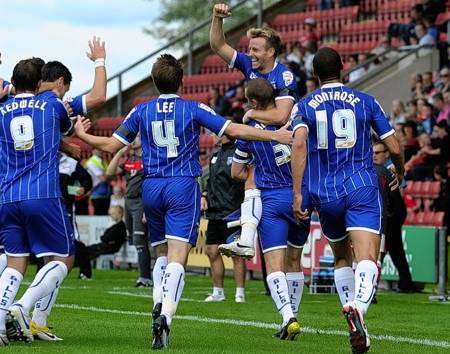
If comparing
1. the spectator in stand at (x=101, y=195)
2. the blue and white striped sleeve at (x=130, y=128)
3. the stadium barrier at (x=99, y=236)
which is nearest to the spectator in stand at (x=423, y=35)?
the spectator in stand at (x=101, y=195)

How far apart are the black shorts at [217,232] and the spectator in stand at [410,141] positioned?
6417 mm

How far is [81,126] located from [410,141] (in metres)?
12.4

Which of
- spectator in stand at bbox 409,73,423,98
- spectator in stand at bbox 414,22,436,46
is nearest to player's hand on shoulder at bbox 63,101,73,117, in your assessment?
spectator in stand at bbox 409,73,423,98

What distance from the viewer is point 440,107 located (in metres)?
22.8

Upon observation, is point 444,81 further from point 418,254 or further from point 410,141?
point 418,254

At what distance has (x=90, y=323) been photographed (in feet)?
40.1

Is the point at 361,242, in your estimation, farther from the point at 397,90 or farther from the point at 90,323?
the point at 397,90

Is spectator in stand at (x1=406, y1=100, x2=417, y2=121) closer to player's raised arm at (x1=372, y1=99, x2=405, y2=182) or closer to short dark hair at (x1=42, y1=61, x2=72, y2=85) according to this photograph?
player's raised arm at (x1=372, y1=99, x2=405, y2=182)

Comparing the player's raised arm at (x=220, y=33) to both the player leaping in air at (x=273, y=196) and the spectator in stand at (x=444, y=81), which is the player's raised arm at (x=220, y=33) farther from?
the spectator in stand at (x=444, y=81)

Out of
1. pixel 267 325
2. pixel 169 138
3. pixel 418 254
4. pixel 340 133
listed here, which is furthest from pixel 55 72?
pixel 418 254

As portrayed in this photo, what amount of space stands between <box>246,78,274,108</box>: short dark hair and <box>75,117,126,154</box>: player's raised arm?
130cm

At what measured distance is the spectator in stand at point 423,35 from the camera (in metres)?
26.2

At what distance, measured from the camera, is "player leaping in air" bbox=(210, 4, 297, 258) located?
11.1 metres

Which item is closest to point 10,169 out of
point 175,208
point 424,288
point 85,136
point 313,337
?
point 85,136
